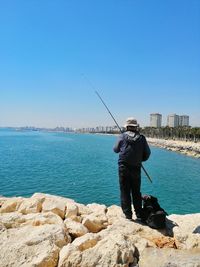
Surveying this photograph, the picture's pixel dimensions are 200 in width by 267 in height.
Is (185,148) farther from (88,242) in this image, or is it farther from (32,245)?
(32,245)

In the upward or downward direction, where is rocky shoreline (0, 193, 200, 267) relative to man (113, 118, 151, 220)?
downward

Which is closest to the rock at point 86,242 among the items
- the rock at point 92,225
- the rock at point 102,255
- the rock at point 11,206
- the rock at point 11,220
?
the rock at point 102,255

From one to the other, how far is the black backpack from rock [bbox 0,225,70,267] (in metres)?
1.88

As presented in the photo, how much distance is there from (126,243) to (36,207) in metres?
2.76

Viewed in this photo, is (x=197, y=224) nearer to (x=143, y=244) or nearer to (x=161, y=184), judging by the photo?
(x=143, y=244)

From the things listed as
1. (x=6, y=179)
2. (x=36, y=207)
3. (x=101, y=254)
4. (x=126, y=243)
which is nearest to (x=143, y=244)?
(x=126, y=243)

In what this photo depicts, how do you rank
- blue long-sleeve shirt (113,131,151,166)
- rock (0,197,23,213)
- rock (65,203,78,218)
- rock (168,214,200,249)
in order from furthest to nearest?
1. rock (0,197,23,213)
2. rock (65,203,78,218)
3. blue long-sleeve shirt (113,131,151,166)
4. rock (168,214,200,249)

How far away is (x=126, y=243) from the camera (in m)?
4.41

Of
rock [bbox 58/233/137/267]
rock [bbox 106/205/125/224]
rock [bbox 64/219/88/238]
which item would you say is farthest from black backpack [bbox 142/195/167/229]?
rock [bbox 58/233/137/267]

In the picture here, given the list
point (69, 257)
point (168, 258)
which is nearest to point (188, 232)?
point (168, 258)

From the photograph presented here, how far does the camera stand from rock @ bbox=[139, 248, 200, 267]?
4.07 m

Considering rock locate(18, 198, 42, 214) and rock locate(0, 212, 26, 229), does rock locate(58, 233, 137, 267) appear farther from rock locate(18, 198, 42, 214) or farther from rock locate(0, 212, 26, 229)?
rock locate(18, 198, 42, 214)

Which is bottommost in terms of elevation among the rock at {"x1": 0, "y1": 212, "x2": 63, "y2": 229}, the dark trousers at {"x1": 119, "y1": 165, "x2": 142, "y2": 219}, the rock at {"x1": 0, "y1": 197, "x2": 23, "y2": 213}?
the rock at {"x1": 0, "y1": 197, "x2": 23, "y2": 213}

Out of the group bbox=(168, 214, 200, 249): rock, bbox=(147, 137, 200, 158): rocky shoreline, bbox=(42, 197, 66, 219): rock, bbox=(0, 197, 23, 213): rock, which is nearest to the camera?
bbox=(168, 214, 200, 249): rock
